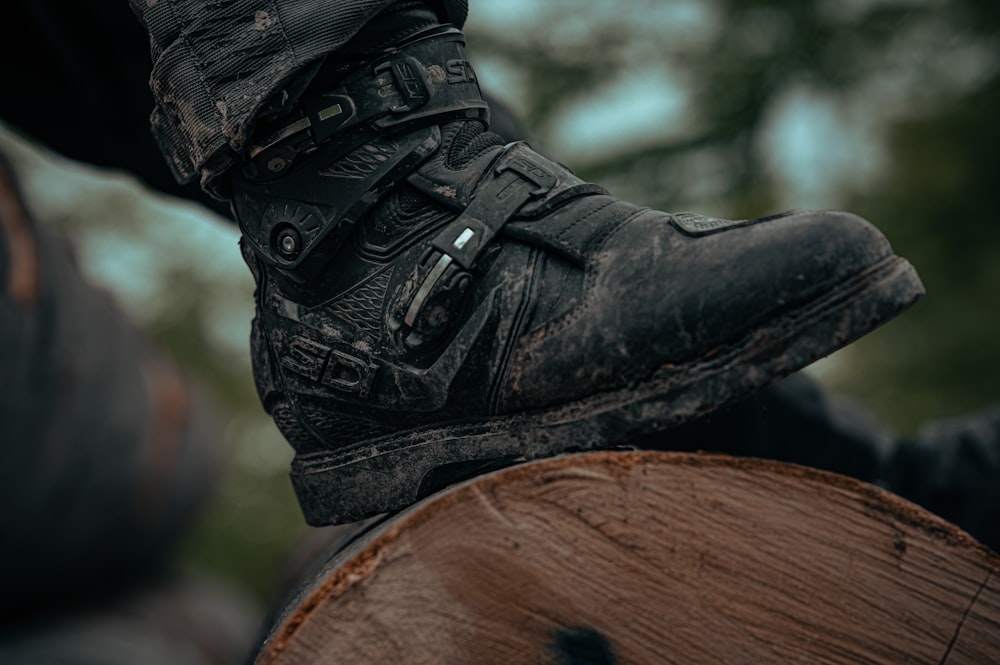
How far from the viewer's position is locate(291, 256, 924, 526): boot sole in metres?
0.89

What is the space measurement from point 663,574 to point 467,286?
0.37 metres

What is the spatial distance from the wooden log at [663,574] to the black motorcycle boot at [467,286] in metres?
0.11

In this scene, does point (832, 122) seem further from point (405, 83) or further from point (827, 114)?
point (405, 83)

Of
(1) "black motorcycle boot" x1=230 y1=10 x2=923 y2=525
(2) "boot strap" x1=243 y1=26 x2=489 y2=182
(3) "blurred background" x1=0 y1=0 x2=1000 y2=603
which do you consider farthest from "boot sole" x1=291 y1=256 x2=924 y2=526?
(3) "blurred background" x1=0 y1=0 x2=1000 y2=603

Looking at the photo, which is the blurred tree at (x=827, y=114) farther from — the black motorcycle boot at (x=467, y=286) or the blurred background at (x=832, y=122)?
the black motorcycle boot at (x=467, y=286)

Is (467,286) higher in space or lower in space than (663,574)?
higher

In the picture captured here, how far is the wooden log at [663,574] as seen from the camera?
856mm

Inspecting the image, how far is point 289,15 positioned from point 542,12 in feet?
18.5

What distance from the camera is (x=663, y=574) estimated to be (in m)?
0.87

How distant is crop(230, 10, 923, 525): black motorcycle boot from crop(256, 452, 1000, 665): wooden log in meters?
0.11

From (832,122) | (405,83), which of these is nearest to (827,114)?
(832,122)

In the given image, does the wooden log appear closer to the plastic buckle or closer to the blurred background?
the plastic buckle

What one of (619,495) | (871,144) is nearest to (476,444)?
(619,495)

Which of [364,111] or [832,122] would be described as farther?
[832,122]
